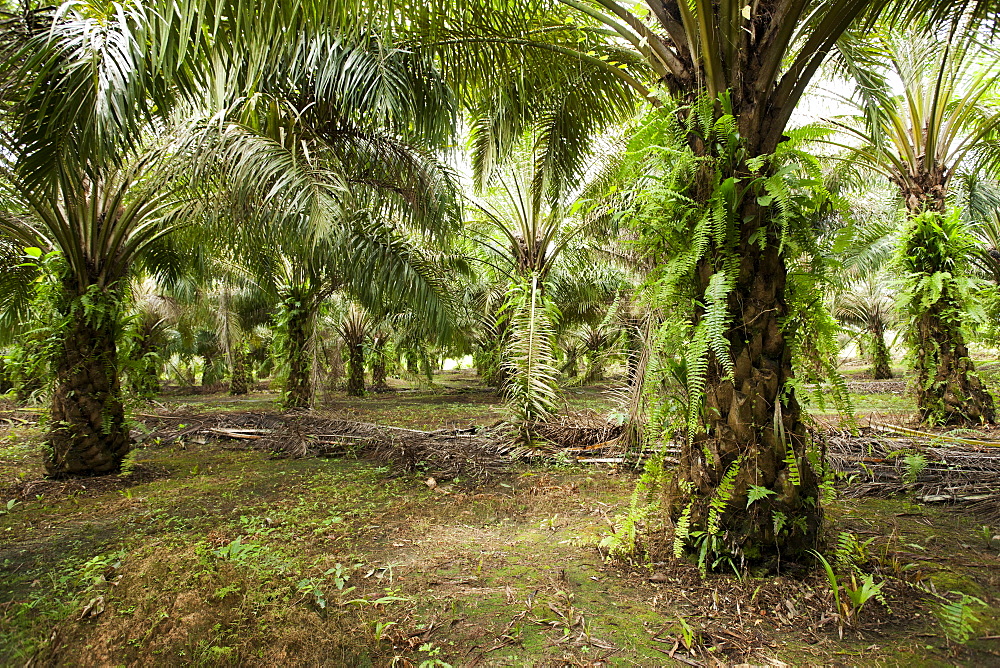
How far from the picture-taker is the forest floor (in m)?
2.09

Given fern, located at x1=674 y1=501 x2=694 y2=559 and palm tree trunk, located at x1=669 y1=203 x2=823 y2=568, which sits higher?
palm tree trunk, located at x1=669 y1=203 x2=823 y2=568

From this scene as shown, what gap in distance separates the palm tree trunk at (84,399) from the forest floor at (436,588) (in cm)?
59

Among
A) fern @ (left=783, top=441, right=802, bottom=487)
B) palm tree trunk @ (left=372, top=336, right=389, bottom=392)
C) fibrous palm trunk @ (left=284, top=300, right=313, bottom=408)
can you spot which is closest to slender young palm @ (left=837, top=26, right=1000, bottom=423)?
fern @ (left=783, top=441, right=802, bottom=487)

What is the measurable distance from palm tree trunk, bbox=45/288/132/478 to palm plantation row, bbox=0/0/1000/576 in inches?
0.8

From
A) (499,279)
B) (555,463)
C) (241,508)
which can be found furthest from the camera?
(499,279)

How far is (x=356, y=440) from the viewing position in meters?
6.17

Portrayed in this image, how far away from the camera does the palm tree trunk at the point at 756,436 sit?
2535mm

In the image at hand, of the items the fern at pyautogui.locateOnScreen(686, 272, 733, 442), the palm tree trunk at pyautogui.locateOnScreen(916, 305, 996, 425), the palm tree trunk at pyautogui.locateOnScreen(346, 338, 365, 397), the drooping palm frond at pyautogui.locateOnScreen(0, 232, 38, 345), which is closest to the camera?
the fern at pyautogui.locateOnScreen(686, 272, 733, 442)

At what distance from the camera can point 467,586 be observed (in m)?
2.67

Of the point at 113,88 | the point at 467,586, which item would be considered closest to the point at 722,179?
the point at 467,586

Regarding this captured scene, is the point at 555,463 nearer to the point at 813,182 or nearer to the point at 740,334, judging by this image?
the point at 740,334

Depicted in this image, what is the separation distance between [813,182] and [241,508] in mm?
4374

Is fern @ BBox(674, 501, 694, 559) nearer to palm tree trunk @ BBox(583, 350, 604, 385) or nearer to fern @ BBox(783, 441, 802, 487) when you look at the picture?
fern @ BBox(783, 441, 802, 487)

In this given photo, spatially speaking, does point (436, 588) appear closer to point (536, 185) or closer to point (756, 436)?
point (756, 436)
